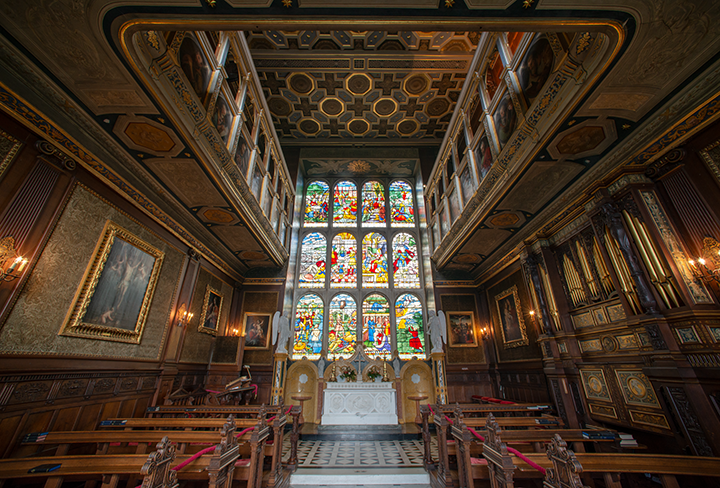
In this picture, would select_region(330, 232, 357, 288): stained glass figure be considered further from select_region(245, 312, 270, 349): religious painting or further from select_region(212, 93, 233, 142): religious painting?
select_region(212, 93, 233, 142): religious painting

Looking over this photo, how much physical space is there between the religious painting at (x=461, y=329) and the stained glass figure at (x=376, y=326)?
2343 mm

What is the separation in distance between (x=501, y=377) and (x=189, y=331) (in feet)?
31.7

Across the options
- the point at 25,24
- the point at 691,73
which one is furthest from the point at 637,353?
the point at 25,24

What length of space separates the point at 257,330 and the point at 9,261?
25.4 ft

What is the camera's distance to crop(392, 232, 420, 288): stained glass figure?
1243cm

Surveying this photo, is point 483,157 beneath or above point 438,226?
beneath

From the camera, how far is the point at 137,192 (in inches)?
226

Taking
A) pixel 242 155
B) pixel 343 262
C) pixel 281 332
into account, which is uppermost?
pixel 242 155

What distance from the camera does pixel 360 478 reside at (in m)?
4.53

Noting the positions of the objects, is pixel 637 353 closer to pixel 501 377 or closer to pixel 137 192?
pixel 501 377

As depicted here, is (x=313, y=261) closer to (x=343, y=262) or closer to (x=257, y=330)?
(x=343, y=262)

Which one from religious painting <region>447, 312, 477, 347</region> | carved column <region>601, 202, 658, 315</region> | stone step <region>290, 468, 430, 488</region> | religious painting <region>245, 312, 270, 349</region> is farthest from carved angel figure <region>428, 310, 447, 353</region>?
carved column <region>601, 202, 658, 315</region>

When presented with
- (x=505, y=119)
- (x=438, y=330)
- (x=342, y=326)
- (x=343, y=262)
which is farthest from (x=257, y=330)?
(x=505, y=119)

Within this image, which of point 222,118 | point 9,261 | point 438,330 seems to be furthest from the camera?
point 438,330
